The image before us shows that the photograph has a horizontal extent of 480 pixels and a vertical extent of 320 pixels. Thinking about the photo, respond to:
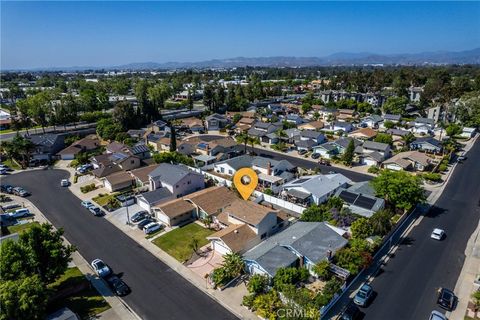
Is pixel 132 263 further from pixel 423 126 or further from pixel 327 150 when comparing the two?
pixel 423 126

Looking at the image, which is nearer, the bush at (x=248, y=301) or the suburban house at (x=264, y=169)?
the bush at (x=248, y=301)

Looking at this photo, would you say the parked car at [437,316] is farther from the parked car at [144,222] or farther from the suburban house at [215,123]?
the suburban house at [215,123]

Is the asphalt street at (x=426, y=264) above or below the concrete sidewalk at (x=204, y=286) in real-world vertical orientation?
below

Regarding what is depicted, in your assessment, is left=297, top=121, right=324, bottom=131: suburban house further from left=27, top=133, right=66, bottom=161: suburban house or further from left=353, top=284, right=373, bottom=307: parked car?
left=353, top=284, right=373, bottom=307: parked car

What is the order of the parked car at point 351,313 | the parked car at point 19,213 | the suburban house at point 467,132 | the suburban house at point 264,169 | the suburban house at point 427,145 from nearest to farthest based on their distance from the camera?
the parked car at point 351,313, the parked car at point 19,213, the suburban house at point 264,169, the suburban house at point 427,145, the suburban house at point 467,132

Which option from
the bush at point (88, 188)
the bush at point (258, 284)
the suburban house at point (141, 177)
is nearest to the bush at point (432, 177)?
the bush at point (258, 284)

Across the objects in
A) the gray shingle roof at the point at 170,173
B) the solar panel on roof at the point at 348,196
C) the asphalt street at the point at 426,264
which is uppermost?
the gray shingle roof at the point at 170,173

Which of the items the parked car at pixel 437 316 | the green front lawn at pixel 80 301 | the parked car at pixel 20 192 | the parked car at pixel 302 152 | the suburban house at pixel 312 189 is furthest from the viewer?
the parked car at pixel 302 152
